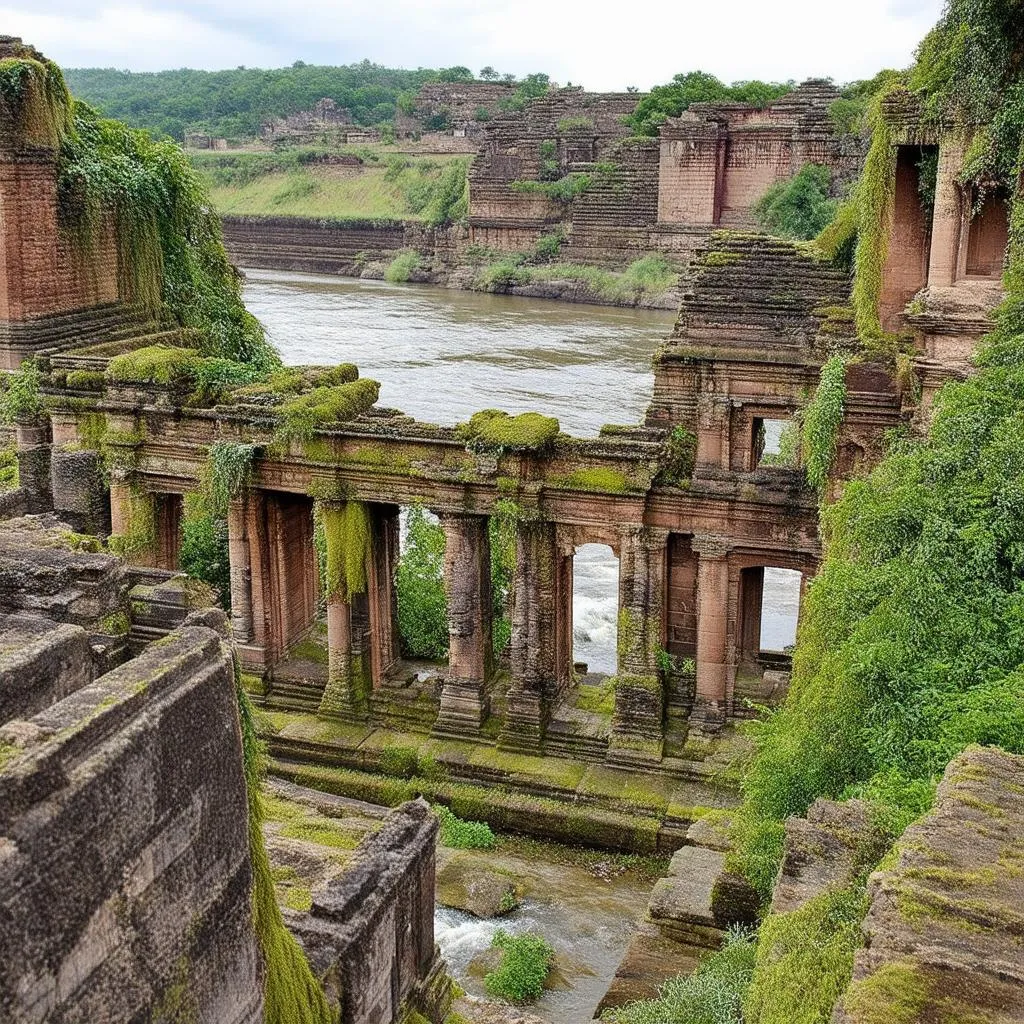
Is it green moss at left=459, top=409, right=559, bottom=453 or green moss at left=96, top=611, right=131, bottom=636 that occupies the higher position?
green moss at left=459, top=409, right=559, bottom=453

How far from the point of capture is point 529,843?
61.2ft

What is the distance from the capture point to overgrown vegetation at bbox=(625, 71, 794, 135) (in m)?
74.1

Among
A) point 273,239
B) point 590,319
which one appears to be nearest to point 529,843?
point 590,319

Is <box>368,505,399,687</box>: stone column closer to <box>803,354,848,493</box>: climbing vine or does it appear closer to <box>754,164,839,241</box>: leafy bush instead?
<box>803,354,848,493</box>: climbing vine

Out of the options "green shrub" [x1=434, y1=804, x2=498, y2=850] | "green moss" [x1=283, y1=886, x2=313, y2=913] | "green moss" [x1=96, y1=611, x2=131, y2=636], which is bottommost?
"green shrub" [x1=434, y1=804, x2=498, y2=850]

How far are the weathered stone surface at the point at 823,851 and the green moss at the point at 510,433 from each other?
920 cm

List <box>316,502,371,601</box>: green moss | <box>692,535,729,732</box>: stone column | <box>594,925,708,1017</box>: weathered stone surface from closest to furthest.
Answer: <box>594,925,708,1017</box>: weathered stone surface < <box>692,535,729,732</box>: stone column < <box>316,502,371,601</box>: green moss

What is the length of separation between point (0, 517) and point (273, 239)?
78842 mm

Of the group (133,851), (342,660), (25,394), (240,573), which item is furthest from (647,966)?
(25,394)

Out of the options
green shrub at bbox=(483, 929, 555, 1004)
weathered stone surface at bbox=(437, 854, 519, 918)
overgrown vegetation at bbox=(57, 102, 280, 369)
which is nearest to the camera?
green shrub at bbox=(483, 929, 555, 1004)

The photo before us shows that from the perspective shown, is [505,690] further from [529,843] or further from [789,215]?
[789,215]

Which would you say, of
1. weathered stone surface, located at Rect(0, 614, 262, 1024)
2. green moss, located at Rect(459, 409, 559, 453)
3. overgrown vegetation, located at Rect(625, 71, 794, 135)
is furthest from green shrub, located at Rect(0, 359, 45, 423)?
overgrown vegetation, located at Rect(625, 71, 794, 135)

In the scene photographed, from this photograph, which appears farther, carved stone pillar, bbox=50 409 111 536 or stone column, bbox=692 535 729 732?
carved stone pillar, bbox=50 409 111 536

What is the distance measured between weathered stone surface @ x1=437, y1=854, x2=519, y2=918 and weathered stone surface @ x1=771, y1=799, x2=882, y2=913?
698 cm
